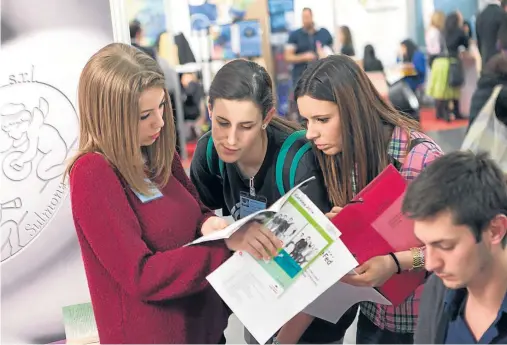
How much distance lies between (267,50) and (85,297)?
6.58 m

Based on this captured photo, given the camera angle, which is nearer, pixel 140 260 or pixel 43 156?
pixel 140 260

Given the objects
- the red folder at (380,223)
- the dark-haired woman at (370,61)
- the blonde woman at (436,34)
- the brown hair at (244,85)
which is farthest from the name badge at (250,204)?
the blonde woman at (436,34)

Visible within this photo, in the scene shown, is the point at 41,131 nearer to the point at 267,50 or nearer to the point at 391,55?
the point at 267,50

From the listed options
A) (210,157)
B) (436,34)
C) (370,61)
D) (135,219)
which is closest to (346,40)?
(370,61)

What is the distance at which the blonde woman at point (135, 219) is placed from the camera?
5.34ft

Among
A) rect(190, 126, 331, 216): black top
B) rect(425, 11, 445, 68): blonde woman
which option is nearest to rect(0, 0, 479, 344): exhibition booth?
rect(190, 126, 331, 216): black top

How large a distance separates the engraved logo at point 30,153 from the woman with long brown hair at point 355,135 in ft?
3.08

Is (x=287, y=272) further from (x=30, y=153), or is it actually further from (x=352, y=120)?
(x=30, y=153)

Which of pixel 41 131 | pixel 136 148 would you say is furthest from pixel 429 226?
pixel 41 131

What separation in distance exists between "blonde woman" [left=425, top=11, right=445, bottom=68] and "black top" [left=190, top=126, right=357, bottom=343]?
7593 millimetres

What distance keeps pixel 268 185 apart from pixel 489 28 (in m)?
4.92

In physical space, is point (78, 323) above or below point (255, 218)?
below

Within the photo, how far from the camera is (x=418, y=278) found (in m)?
1.89

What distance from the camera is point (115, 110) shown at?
1692mm
